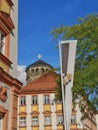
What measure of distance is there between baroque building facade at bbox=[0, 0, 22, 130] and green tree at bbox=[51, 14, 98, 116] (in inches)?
190

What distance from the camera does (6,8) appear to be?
15.0m

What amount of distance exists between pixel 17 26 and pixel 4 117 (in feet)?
16.0

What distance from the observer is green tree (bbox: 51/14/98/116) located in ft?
62.1

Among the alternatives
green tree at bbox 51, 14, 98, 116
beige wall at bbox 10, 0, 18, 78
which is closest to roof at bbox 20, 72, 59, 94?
green tree at bbox 51, 14, 98, 116

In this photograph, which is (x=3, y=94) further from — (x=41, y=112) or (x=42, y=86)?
(x=42, y=86)

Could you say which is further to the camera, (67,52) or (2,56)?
(2,56)

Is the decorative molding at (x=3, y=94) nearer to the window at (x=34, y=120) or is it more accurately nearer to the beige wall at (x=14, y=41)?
the beige wall at (x=14, y=41)

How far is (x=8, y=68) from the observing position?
1463cm

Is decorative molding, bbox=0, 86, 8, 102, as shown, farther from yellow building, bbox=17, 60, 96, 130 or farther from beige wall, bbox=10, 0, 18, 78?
A: yellow building, bbox=17, 60, 96, 130

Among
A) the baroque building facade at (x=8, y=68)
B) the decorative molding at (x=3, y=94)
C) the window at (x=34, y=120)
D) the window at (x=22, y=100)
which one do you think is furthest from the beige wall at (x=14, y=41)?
the window at (x=22, y=100)

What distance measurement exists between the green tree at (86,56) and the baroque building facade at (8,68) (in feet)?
15.8

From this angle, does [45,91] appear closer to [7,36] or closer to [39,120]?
[39,120]

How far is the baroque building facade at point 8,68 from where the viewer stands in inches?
544

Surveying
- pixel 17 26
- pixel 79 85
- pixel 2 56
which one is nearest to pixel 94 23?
pixel 79 85
